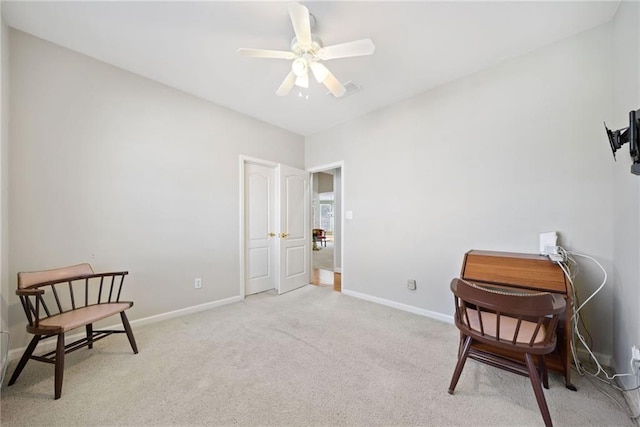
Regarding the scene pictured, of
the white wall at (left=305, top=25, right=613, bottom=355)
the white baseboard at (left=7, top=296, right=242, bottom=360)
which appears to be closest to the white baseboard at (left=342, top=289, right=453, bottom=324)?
the white wall at (left=305, top=25, right=613, bottom=355)

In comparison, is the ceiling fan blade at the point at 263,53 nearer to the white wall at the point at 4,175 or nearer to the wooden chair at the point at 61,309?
the white wall at the point at 4,175

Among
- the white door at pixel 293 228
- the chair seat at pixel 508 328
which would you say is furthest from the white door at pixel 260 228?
the chair seat at pixel 508 328

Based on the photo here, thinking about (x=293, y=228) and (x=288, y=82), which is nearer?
(x=288, y=82)

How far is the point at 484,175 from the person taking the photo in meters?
2.44

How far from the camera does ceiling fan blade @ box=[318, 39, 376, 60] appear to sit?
65.8 inches

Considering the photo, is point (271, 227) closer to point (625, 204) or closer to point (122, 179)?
point (122, 179)

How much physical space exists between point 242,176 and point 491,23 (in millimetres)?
3092

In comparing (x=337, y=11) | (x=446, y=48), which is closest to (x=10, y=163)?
(x=337, y=11)

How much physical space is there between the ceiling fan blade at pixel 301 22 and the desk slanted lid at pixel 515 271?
2220 mm

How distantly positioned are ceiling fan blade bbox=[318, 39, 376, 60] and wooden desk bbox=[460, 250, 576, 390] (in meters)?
1.91

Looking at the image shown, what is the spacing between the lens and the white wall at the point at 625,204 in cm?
145

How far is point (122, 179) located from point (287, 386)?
253 cm

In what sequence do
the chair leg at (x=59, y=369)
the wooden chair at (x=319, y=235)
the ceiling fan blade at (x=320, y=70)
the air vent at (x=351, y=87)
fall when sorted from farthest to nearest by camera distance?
the wooden chair at (x=319, y=235), the air vent at (x=351, y=87), the ceiling fan blade at (x=320, y=70), the chair leg at (x=59, y=369)

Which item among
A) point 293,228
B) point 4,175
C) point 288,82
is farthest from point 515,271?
point 4,175
